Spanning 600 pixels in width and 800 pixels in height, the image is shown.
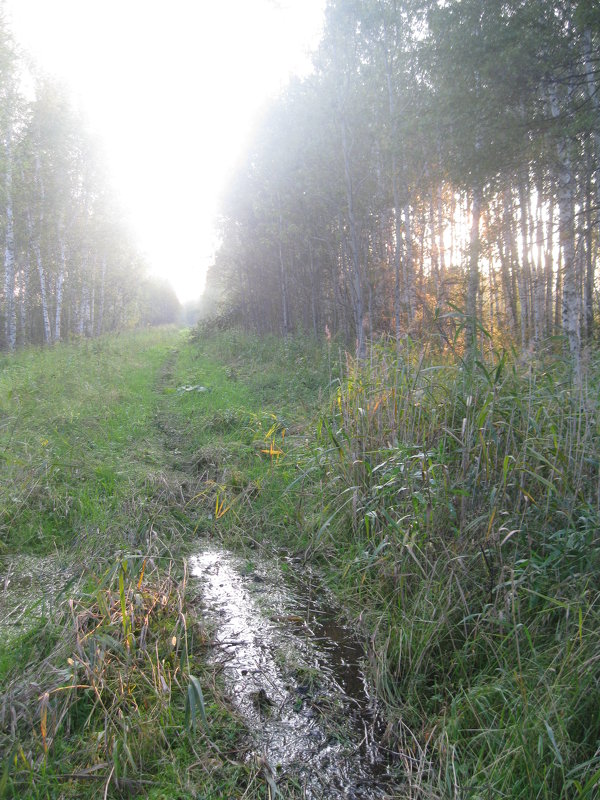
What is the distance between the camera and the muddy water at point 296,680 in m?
2.18

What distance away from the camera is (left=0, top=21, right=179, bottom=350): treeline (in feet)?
53.9

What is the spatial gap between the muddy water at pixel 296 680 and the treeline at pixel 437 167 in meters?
2.29

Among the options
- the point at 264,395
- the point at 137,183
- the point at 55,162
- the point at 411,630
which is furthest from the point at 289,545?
the point at 137,183

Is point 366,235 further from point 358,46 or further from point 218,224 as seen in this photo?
point 218,224

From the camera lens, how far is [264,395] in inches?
410

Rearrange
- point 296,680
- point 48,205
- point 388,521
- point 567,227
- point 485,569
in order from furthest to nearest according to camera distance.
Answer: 1. point 48,205
2. point 567,227
3. point 388,521
4. point 485,569
5. point 296,680

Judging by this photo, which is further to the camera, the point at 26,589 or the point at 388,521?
the point at 388,521

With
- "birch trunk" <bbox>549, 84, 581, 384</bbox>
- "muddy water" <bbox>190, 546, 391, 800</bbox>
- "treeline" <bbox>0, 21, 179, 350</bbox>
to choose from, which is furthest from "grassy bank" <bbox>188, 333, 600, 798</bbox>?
"treeline" <bbox>0, 21, 179, 350</bbox>

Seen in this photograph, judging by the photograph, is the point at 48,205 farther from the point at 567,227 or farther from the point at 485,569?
the point at 485,569

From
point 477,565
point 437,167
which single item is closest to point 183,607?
point 477,565

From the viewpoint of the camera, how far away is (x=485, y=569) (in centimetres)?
290

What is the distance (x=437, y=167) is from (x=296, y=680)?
1311 centimetres

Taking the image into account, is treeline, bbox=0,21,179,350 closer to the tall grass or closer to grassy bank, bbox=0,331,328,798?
grassy bank, bbox=0,331,328,798

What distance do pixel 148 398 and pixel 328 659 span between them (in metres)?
7.91
